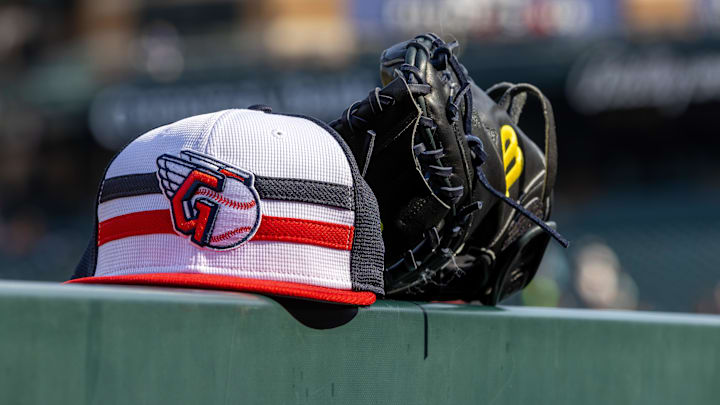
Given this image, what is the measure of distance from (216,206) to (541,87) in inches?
364

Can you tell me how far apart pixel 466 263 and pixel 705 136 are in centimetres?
935

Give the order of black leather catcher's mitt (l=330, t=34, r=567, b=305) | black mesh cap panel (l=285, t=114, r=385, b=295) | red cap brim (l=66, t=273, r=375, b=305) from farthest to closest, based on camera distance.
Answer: black leather catcher's mitt (l=330, t=34, r=567, b=305) < black mesh cap panel (l=285, t=114, r=385, b=295) < red cap brim (l=66, t=273, r=375, b=305)

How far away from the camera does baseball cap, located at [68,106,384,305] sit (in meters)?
0.97

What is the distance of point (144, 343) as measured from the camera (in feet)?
2.65

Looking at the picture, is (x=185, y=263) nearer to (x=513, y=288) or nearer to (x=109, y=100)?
(x=513, y=288)

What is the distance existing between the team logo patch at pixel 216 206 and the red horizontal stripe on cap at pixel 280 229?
1cm

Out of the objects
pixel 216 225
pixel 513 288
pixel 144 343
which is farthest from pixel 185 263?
pixel 513 288

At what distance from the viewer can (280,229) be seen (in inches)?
38.9

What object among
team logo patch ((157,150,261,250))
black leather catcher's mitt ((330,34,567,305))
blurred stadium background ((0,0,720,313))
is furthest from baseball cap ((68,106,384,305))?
blurred stadium background ((0,0,720,313))

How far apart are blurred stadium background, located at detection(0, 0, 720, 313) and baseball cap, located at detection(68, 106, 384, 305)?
16.2 ft

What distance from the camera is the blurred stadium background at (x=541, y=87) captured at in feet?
28.4

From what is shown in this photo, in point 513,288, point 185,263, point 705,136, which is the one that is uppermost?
point 185,263

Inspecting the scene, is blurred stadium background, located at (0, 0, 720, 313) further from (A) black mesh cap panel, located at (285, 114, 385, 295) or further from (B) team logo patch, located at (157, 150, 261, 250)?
(B) team logo patch, located at (157, 150, 261, 250)

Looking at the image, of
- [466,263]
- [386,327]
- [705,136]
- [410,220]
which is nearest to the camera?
[386,327]
